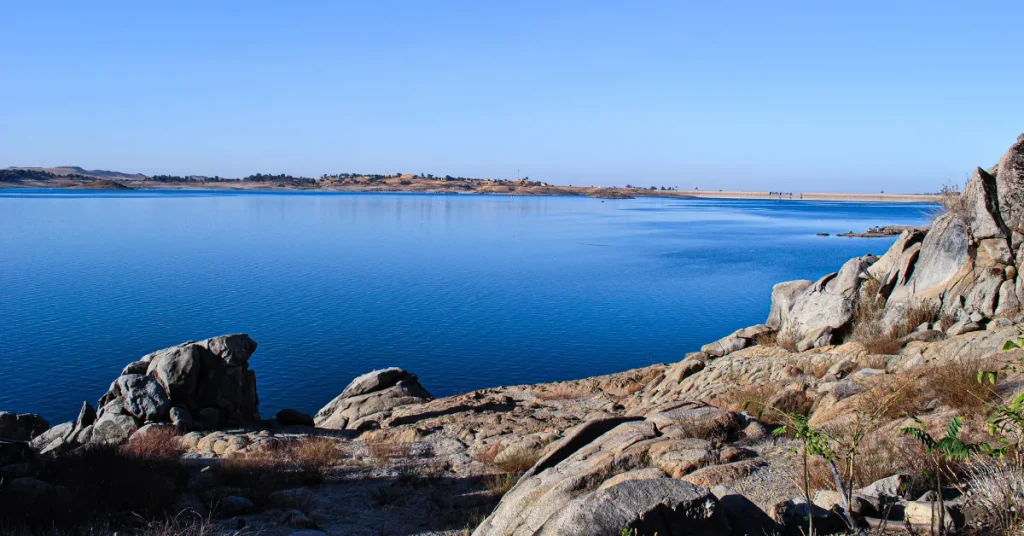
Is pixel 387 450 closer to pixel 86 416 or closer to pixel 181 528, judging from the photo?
pixel 181 528

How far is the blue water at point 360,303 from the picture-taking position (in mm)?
22016

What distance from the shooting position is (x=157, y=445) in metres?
13.5

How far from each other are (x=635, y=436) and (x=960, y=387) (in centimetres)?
403

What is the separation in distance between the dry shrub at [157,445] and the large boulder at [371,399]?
3508 millimetres

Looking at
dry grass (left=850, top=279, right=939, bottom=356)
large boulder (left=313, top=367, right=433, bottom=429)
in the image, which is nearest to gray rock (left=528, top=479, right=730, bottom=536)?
dry grass (left=850, top=279, right=939, bottom=356)

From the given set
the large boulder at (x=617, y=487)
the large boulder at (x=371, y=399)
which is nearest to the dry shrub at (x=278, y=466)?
the large boulder at (x=371, y=399)

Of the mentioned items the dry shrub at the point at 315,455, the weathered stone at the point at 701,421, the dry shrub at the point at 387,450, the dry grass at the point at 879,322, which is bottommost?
the dry shrub at the point at 387,450

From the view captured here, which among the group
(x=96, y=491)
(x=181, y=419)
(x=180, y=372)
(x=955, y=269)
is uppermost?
(x=955, y=269)

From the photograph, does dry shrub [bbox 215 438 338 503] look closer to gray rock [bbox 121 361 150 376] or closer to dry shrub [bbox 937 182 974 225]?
gray rock [bbox 121 361 150 376]

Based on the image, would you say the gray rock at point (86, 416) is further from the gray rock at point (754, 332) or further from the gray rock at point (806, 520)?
the gray rock at point (754, 332)

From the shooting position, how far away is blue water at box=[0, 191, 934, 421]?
22016mm

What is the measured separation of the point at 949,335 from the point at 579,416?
295 inches

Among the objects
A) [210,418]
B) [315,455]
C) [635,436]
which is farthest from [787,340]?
[210,418]

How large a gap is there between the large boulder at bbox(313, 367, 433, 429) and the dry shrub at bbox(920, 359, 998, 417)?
11.5 m
